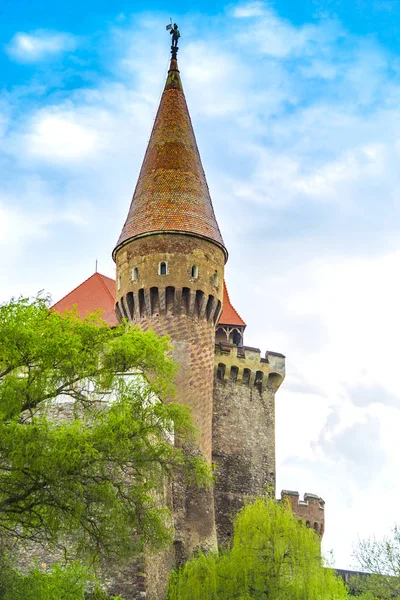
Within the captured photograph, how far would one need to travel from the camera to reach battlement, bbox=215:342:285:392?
103 ft

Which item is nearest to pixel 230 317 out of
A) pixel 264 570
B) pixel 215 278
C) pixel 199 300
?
pixel 215 278

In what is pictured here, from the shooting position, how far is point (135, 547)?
688 inches

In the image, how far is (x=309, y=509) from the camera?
31984 millimetres

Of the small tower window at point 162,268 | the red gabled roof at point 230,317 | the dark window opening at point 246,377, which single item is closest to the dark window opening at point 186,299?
the small tower window at point 162,268

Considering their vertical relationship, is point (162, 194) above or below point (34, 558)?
above

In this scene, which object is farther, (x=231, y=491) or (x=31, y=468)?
(x=231, y=491)

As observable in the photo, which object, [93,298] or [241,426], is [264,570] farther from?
[93,298]

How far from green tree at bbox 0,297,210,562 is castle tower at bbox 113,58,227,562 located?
929 cm

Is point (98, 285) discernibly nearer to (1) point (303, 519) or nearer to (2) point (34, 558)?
(1) point (303, 519)

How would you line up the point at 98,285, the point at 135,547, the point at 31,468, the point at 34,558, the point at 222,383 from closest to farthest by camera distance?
the point at 31,468 < the point at 135,547 < the point at 34,558 < the point at 222,383 < the point at 98,285

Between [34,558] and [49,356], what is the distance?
6.90 metres

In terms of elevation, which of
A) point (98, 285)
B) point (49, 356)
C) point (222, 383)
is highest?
point (98, 285)

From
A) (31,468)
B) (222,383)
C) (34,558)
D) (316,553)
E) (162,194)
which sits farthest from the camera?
(222,383)

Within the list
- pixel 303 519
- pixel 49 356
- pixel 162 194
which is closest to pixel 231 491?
pixel 303 519
